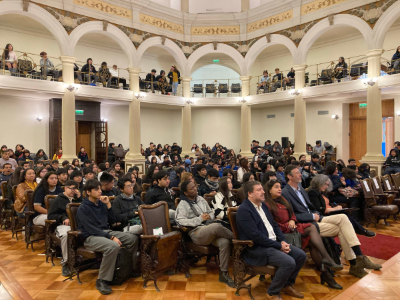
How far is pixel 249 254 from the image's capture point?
3.30 m

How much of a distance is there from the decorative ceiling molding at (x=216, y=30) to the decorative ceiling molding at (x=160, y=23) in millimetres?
691

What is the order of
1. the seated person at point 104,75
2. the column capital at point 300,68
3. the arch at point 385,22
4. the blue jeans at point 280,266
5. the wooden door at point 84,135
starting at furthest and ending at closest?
the wooden door at point 84,135 < the column capital at point 300,68 < the seated person at point 104,75 < the arch at point 385,22 < the blue jeans at point 280,266

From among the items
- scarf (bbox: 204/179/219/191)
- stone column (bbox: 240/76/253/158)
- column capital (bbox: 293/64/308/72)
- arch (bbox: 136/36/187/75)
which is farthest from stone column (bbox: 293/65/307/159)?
scarf (bbox: 204/179/219/191)

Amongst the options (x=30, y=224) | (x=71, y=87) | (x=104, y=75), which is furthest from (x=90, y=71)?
(x=30, y=224)

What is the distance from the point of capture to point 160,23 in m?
13.1

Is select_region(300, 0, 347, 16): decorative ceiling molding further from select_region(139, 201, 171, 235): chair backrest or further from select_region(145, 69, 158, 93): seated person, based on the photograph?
select_region(139, 201, 171, 235): chair backrest

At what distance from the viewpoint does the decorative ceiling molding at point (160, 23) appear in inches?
498

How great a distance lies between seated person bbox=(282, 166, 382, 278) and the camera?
146 inches

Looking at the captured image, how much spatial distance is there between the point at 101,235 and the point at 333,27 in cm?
1147

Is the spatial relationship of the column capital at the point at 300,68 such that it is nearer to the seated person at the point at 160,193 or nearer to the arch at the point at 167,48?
the arch at the point at 167,48

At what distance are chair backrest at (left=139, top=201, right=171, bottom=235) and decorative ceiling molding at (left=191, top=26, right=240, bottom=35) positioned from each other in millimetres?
11837

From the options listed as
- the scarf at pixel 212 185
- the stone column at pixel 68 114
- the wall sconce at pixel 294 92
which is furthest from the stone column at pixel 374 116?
the stone column at pixel 68 114

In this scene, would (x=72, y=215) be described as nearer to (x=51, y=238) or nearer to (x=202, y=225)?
(x=51, y=238)

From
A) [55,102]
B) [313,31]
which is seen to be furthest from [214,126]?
[55,102]
